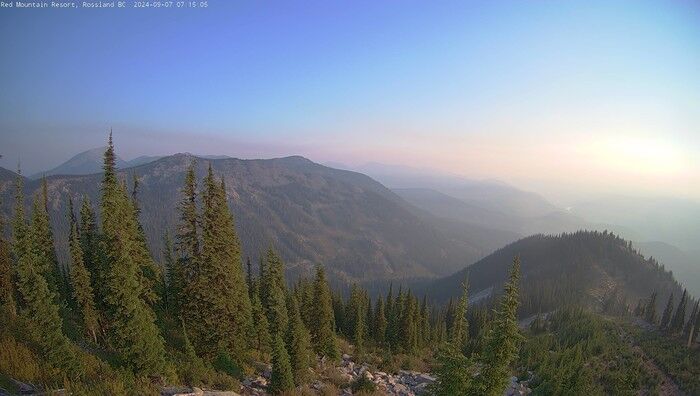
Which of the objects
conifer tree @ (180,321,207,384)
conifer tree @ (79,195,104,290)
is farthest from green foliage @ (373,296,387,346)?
conifer tree @ (79,195,104,290)

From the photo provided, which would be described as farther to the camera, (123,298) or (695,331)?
(695,331)

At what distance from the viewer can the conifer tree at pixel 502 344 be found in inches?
758

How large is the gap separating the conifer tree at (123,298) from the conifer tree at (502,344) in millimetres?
→ 19709

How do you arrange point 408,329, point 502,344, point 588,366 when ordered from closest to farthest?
point 502,344 → point 588,366 → point 408,329

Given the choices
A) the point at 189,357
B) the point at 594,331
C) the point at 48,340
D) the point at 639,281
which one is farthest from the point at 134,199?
the point at 639,281

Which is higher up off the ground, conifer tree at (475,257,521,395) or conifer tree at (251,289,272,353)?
conifer tree at (475,257,521,395)

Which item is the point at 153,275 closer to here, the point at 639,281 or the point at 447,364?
the point at 447,364

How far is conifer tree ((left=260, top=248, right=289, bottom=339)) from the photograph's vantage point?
127 feet

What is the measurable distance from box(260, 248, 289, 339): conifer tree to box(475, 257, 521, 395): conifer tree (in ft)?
65.4

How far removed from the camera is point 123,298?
22.7 m

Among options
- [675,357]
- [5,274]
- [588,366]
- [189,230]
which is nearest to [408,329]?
[588,366]

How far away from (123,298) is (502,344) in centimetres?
2393

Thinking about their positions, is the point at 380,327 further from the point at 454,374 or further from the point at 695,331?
the point at 695,331

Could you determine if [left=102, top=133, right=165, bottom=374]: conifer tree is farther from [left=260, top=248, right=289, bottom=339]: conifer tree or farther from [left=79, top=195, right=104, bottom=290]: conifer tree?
[left=260, top=248, right=289, bottom=339]: conifer tree
